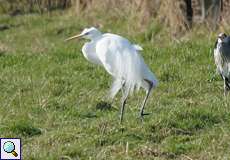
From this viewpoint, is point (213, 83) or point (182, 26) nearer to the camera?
point (213, 83)

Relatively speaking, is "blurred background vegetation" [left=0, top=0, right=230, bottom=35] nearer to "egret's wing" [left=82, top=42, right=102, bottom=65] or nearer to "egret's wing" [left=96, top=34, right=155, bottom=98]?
"egret's wing" [left=82, top=42, right=102, bottom=65]

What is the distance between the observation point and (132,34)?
46.1 ft

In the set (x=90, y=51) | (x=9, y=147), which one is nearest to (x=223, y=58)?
(x=90, y=51)

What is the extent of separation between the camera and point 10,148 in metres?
6.94

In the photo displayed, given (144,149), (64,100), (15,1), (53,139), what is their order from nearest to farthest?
(144,149) → (53,139) → (64,100) → (15,1)

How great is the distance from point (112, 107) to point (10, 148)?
6.50ft

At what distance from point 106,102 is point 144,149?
1983 mm

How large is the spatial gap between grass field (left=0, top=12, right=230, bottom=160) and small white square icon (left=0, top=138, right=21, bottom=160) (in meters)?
0.09

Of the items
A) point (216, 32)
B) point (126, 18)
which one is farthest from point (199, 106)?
point (126, 18)

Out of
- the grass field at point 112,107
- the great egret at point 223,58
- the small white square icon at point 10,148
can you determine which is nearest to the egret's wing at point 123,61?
the grass field at point 112,107

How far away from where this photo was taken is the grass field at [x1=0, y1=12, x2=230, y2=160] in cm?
701

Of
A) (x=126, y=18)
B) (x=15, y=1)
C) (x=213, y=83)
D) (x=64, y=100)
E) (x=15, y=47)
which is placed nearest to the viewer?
Result: (x=64, y=100)

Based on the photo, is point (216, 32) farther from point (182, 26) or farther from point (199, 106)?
point (199, 106)

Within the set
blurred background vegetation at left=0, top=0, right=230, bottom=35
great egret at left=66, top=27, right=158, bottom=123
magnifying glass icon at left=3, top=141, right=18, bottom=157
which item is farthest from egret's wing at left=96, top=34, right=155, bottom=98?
blurred background vegetation at left=0, top=0, right=230, bottom=35
